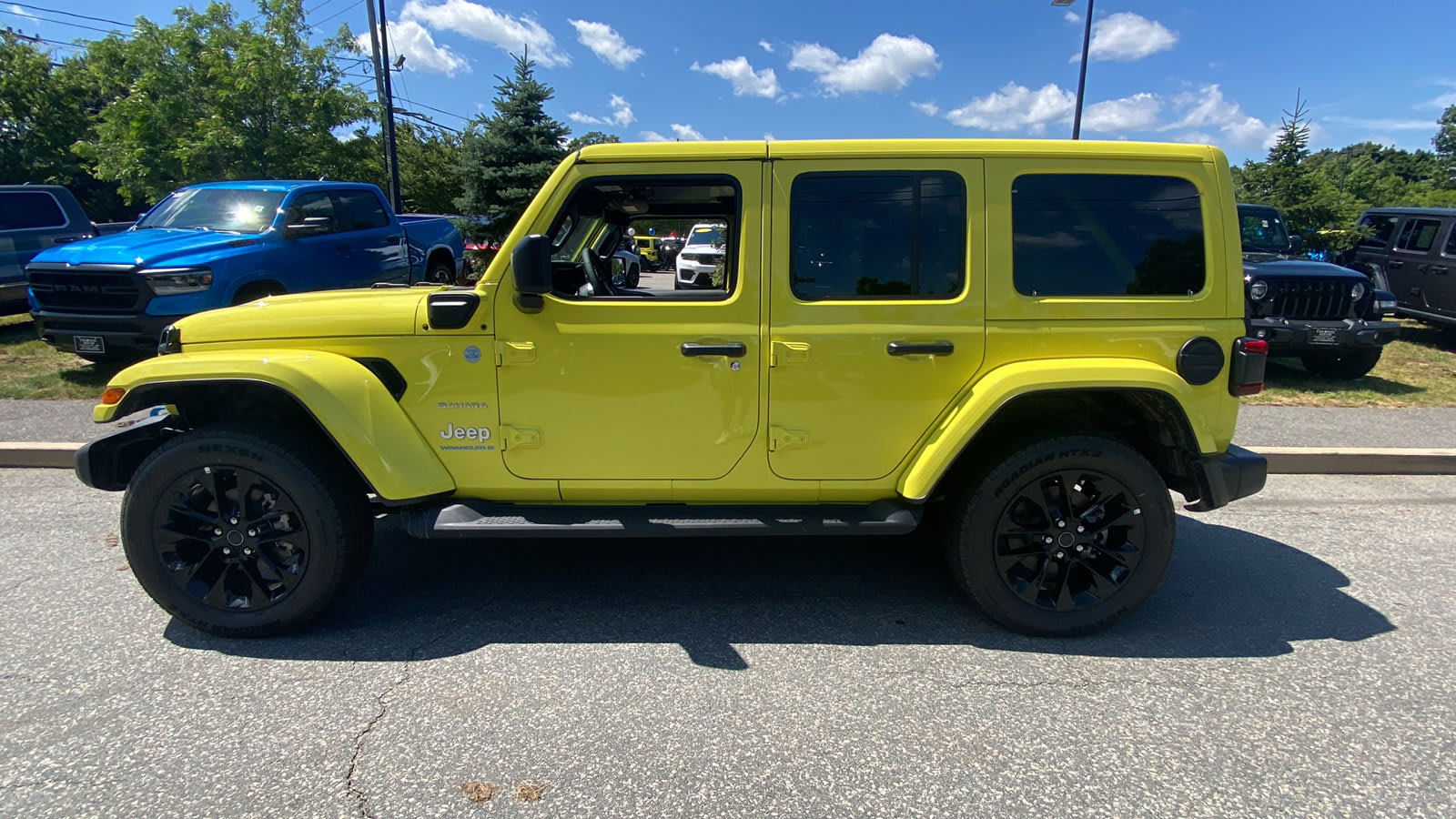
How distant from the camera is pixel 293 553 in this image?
329 centimetres

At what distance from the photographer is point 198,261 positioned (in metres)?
6.99

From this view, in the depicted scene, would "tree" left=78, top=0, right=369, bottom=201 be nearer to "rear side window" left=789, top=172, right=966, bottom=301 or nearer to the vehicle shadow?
the vehicle shadow

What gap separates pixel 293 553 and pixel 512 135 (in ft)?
50.1

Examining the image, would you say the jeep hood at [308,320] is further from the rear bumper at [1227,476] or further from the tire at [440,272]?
the tire at [440,272]

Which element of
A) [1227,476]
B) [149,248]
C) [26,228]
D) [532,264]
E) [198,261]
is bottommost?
[1227,476]

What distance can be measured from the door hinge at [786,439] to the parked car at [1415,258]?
34.0 feet

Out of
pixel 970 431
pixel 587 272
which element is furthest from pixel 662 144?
pixel 970 431

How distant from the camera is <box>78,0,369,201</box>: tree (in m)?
14.0

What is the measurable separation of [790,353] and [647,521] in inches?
36.0

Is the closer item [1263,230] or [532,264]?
[532,264]

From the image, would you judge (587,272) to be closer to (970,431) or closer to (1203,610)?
(970,431)

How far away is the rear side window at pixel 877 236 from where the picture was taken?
321 centimetres

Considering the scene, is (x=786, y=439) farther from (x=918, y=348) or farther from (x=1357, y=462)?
(x=1357, y=462)

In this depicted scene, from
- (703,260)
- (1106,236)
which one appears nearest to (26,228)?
(703,260)
